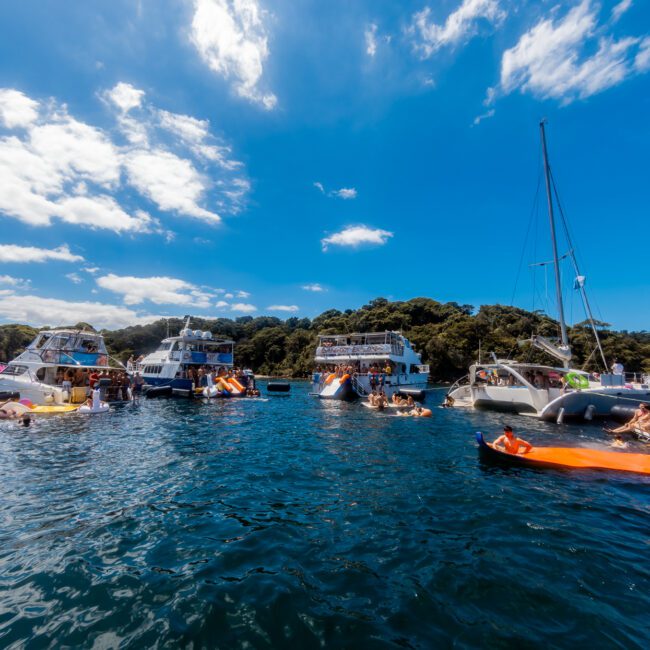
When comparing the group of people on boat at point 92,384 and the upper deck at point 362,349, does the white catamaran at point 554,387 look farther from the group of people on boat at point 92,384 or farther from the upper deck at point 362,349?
the group of people on boat at point 92,384

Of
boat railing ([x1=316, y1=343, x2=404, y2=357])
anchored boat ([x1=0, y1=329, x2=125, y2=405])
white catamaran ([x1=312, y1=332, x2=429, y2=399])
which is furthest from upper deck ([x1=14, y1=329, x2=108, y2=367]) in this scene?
boat railing ([x1=316, y1=343, x2=404, y2=357])

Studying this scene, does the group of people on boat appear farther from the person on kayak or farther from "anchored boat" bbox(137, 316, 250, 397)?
the person on kayak

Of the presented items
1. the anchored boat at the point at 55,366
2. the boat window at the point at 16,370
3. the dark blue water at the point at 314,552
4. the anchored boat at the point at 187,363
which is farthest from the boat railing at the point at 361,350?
the boat window at the point at 16,370

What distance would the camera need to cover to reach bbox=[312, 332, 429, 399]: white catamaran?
32.9 m

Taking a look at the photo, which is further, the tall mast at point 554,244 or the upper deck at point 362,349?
the upper deck at point 362,349

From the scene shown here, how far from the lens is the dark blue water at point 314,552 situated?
14.3 feet

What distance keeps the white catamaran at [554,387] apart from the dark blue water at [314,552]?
1249 cm

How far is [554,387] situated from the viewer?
23969 millimetres

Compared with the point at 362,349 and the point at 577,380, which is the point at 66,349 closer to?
the point at 362,349

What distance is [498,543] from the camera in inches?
256

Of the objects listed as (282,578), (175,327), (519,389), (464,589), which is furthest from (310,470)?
(175,327)

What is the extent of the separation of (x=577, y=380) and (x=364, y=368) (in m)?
19.0

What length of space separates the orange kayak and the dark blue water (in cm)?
56

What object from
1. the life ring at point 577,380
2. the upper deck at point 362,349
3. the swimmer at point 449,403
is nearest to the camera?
the life ring at point 577,380
